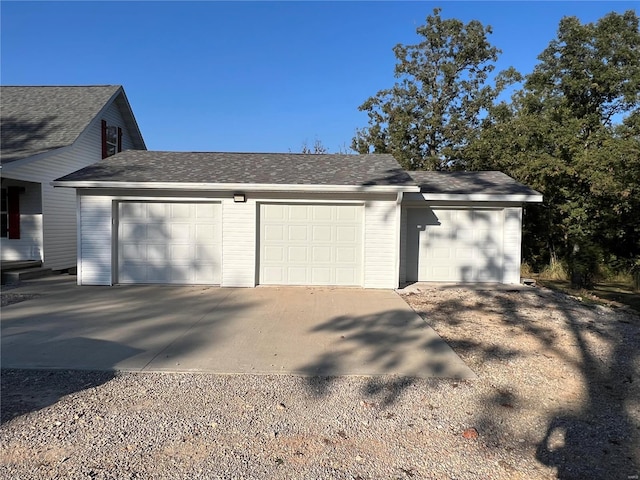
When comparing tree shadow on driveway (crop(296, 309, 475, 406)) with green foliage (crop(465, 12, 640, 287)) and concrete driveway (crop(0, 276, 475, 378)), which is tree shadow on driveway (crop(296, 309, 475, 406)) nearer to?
concrete driveway (crop(0, 276, 475, 378))

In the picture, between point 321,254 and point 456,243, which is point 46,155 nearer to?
point 321,254

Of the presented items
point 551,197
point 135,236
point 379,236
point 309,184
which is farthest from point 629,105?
point 135,236

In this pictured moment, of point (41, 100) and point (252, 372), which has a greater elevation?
point (41, 100)

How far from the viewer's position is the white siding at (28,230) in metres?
12.8

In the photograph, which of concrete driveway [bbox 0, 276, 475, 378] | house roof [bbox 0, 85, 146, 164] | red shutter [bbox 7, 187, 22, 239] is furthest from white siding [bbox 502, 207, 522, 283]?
red shutter [bbox 7, 187, 22, 239]

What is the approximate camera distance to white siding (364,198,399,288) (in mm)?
10719

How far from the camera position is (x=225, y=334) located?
21.0 feet

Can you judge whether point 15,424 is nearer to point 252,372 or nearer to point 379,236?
point 252,372

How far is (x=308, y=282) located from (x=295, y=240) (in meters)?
1.07

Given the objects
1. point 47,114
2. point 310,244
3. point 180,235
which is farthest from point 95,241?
point 47,114

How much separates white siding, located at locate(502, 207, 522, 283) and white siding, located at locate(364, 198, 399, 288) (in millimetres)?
3229

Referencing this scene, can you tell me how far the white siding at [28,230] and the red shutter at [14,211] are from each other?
0.10m

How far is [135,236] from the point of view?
1097 centimetres

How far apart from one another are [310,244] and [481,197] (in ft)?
14.5
